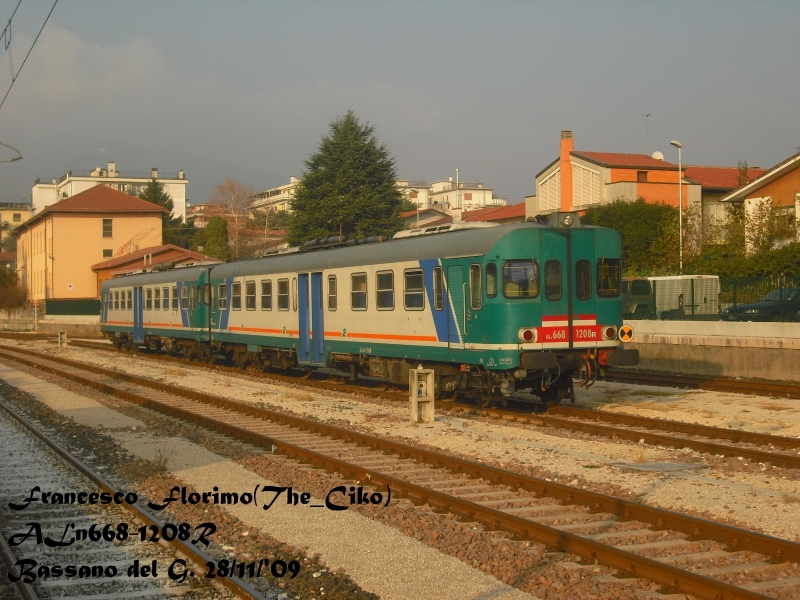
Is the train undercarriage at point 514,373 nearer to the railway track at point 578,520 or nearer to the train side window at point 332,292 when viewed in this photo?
the train side window at point 332,292

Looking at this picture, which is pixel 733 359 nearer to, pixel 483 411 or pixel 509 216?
pixel 483 411

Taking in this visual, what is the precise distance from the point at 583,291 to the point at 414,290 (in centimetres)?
316

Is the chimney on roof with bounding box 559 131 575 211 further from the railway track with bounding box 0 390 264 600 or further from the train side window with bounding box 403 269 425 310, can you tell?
the railway track with bounding box 0 390 264 600

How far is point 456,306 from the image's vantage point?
50.2 feet

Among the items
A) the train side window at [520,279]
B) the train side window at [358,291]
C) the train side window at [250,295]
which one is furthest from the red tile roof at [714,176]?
the train side window at [520,279]

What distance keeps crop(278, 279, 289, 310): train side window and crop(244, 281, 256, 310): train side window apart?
1822 mm

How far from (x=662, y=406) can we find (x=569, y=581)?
1059 cm

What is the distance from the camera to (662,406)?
1638 centimetres

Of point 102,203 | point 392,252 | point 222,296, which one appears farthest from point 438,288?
point 102,203

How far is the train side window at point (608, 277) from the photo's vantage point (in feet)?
50.5

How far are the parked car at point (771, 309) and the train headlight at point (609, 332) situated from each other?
8.10 m

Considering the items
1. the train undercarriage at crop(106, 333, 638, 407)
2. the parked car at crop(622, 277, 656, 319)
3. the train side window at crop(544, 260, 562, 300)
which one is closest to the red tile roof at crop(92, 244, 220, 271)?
the parked car at crop(622, 277, 656, 319)

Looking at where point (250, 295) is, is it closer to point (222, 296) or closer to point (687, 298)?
point (222, 296)

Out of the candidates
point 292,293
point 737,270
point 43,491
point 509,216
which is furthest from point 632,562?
point 509,216
